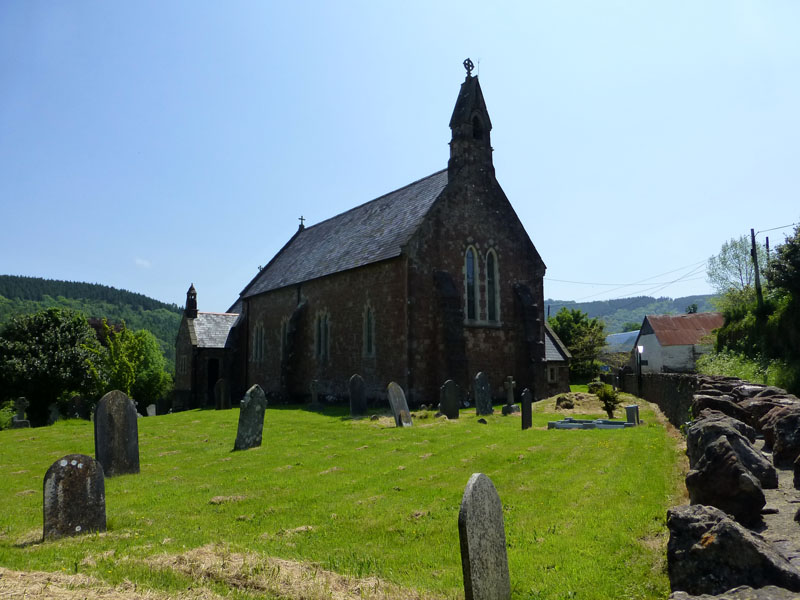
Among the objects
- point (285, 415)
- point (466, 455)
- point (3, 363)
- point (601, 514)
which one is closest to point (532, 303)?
point (285, 415)

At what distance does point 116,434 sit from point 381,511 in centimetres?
699

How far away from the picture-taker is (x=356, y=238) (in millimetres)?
31906

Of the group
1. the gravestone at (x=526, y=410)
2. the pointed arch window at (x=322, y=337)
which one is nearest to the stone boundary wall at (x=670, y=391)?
the gravestone at (x=526, y=410)

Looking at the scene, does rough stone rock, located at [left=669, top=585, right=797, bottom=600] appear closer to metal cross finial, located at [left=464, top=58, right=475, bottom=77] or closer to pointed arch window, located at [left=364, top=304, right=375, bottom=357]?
pointed arch window, located at [left=364, top=304, right=375, bottom=357]

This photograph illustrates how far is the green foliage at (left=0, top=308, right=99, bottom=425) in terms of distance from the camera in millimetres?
39469

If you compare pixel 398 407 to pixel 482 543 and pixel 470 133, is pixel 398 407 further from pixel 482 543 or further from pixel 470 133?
pixel 470 133

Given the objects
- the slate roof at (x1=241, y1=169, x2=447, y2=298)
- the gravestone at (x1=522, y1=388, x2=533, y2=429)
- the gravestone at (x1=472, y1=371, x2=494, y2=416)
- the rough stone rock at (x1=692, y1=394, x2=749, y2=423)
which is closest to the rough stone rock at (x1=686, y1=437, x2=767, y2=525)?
the rough stone rock at (x1=692, y1=394, x2=749, y2=423)

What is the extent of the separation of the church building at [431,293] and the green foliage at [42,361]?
17925 mm

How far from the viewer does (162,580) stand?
563 centimetres

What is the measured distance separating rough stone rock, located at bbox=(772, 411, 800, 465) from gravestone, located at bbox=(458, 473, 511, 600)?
3900 mm

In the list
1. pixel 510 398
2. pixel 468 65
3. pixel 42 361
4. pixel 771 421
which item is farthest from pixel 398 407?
pixel 42 361

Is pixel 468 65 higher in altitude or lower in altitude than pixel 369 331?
higher

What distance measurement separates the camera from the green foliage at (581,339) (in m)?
51.8

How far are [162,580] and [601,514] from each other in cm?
542
